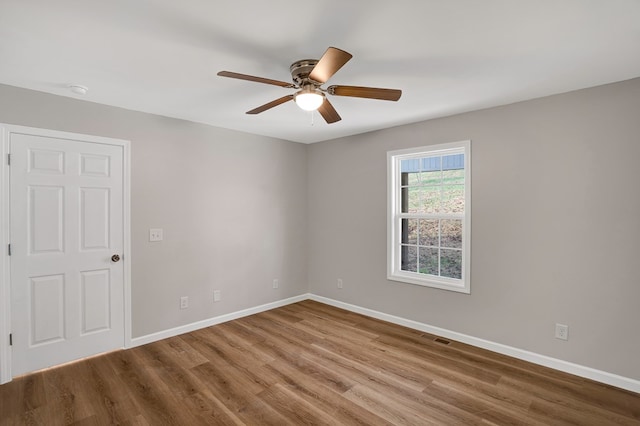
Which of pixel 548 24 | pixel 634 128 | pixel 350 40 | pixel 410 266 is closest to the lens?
pixel 548 24

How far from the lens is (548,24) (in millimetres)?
1753

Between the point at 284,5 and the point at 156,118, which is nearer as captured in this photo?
the point at 284,5

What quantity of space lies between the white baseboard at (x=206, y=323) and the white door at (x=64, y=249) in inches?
8.0

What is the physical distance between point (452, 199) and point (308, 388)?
8.15 feet

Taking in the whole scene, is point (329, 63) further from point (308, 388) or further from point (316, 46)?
point (308, 388)

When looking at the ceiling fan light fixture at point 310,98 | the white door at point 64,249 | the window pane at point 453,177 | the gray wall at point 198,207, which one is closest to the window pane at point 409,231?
the window pane at point 453,177

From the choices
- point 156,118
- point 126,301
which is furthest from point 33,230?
point 156,118

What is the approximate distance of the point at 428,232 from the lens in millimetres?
3791

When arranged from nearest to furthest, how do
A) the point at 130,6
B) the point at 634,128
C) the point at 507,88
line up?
the point at 130,6, the point at 634,128, the point at 507,88

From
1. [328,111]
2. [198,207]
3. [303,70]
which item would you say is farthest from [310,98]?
[198,207]

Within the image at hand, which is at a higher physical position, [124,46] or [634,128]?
[124,46]

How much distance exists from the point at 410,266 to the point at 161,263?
2949 millimetres

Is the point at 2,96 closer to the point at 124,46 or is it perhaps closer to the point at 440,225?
the point at 124,46

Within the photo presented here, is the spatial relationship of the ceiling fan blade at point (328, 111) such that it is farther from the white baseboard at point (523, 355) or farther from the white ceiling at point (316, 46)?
the white baseboard at point (523, 355)
